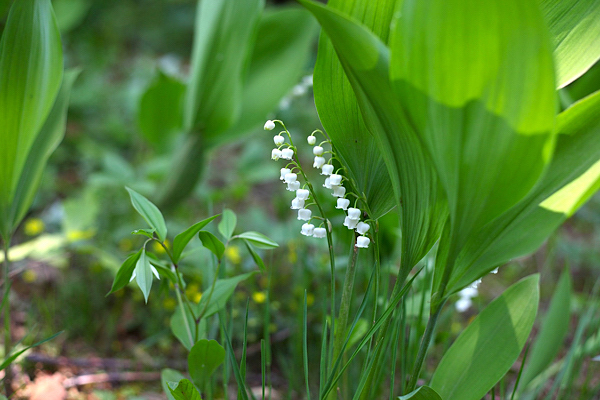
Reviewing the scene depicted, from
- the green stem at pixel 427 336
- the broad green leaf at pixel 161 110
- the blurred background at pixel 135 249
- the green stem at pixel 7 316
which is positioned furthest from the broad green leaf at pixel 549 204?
the broad green leaf at pixel 161 110

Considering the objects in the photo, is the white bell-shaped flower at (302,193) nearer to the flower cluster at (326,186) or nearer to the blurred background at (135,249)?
the flower cluster at (326,186)

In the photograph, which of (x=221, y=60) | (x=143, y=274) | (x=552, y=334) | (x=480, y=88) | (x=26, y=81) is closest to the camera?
(x=480, y=88)

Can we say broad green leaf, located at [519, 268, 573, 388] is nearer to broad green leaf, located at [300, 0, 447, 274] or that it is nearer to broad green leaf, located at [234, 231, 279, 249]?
broad green leaf, located at [300, 0, 447, 274]

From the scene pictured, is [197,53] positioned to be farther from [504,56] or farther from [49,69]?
[504,56]

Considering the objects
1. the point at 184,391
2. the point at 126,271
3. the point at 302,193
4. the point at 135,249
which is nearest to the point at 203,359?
the point at 184,391

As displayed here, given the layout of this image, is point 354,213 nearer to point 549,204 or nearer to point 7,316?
point 549,204

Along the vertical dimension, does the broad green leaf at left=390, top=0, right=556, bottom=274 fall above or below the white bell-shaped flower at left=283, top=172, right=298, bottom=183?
above

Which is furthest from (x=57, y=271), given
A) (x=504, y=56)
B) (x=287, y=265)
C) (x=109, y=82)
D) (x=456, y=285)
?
(x=109, y=82)

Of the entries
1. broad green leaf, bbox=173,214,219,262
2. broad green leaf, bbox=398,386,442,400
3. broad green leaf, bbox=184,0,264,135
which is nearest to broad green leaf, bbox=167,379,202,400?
broad green leaf, bbox=173,214,219,262
